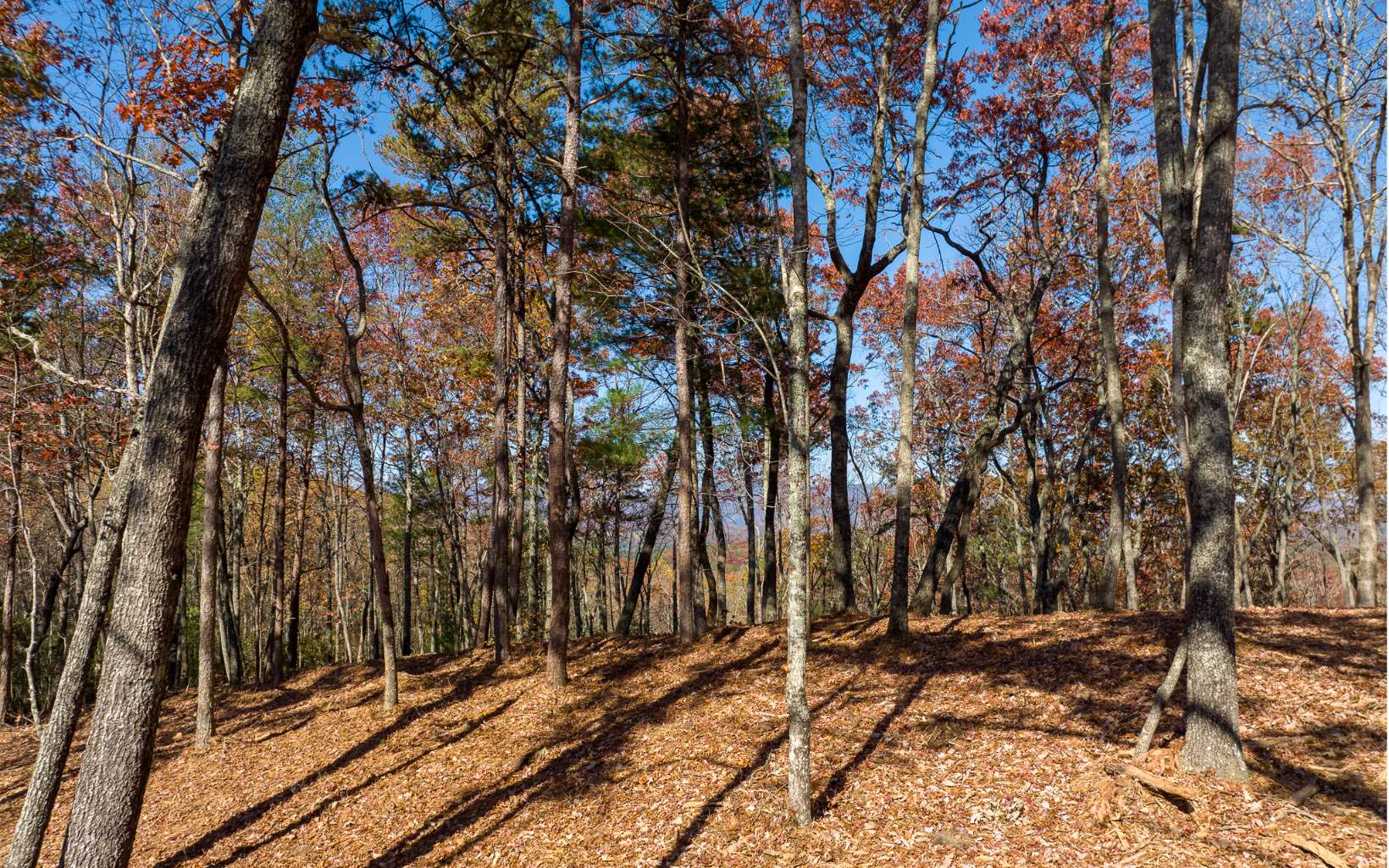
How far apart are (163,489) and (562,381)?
5327 mm

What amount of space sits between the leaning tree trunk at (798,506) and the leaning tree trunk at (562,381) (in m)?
4.42

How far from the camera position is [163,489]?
151 inches

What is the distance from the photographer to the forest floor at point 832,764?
4.22m

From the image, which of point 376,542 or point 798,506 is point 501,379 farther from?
point 798,506

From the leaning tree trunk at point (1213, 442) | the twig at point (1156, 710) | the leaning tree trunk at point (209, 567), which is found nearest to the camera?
the leaning tree trunk at point (1213, 442)

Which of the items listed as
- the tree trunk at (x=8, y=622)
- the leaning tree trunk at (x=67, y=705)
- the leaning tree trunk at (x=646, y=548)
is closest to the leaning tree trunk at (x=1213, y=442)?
the leaning tree trunk at (x=67, y=705)

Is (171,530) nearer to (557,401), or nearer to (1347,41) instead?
(557,401)

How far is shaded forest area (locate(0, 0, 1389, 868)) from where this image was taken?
14.6 feet

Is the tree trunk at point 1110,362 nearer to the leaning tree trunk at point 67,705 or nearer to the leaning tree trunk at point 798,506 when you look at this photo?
the leaning tree trunk at point 798,506

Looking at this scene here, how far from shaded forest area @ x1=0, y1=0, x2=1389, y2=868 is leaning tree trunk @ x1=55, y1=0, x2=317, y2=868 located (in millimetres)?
24

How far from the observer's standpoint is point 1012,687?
655 cm

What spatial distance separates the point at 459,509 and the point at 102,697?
730 inches

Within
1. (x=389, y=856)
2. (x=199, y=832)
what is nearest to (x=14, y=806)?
(x=199, y=832)

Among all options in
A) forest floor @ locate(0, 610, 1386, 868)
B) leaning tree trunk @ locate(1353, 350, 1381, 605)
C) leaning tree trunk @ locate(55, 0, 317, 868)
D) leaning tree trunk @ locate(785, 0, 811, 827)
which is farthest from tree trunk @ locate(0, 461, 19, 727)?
leaning tree trunk @ locate(1353, 350, 1381, 605)
